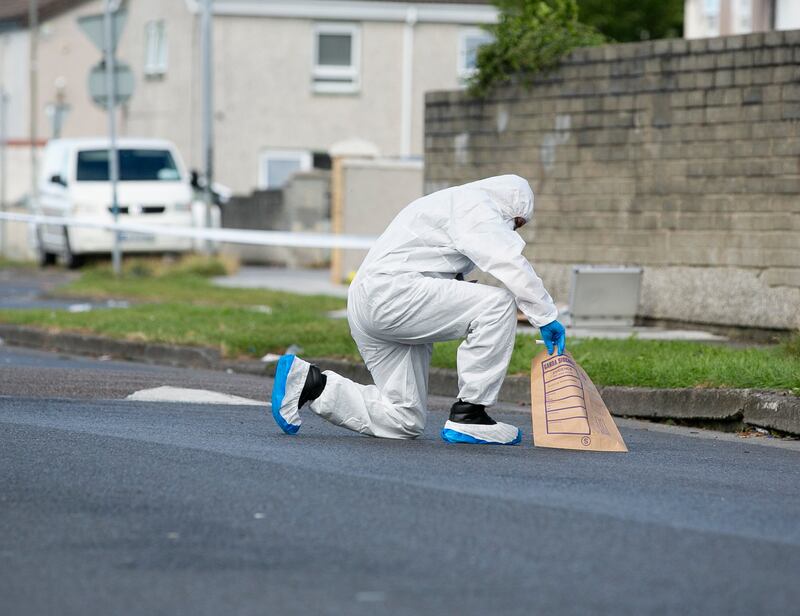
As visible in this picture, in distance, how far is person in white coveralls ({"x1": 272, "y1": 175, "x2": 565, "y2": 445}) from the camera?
7359 millimetres

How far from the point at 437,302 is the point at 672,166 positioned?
6.82 meters

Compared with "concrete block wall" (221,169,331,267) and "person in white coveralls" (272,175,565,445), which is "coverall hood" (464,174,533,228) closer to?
"person in white coveralls" (272,175,565,445)

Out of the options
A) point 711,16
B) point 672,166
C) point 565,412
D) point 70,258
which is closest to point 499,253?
point 565,412

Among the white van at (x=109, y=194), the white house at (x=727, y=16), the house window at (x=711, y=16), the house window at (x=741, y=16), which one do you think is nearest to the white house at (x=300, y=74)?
the white house at (x=727, y=16)

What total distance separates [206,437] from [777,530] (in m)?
2.98

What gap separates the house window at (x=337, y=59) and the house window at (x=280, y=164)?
148cm

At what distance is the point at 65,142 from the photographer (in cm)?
2477

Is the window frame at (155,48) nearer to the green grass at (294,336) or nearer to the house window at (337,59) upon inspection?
the house window at (337,59)

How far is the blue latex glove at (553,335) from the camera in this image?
749 cm

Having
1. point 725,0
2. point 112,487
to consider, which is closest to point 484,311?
point 112,487

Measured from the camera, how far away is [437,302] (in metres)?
7.41

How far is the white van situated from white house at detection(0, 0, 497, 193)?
9.53 m

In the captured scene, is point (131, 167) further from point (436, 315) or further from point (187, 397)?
point (436, 315)

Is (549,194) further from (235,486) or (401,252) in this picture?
(235,486)
